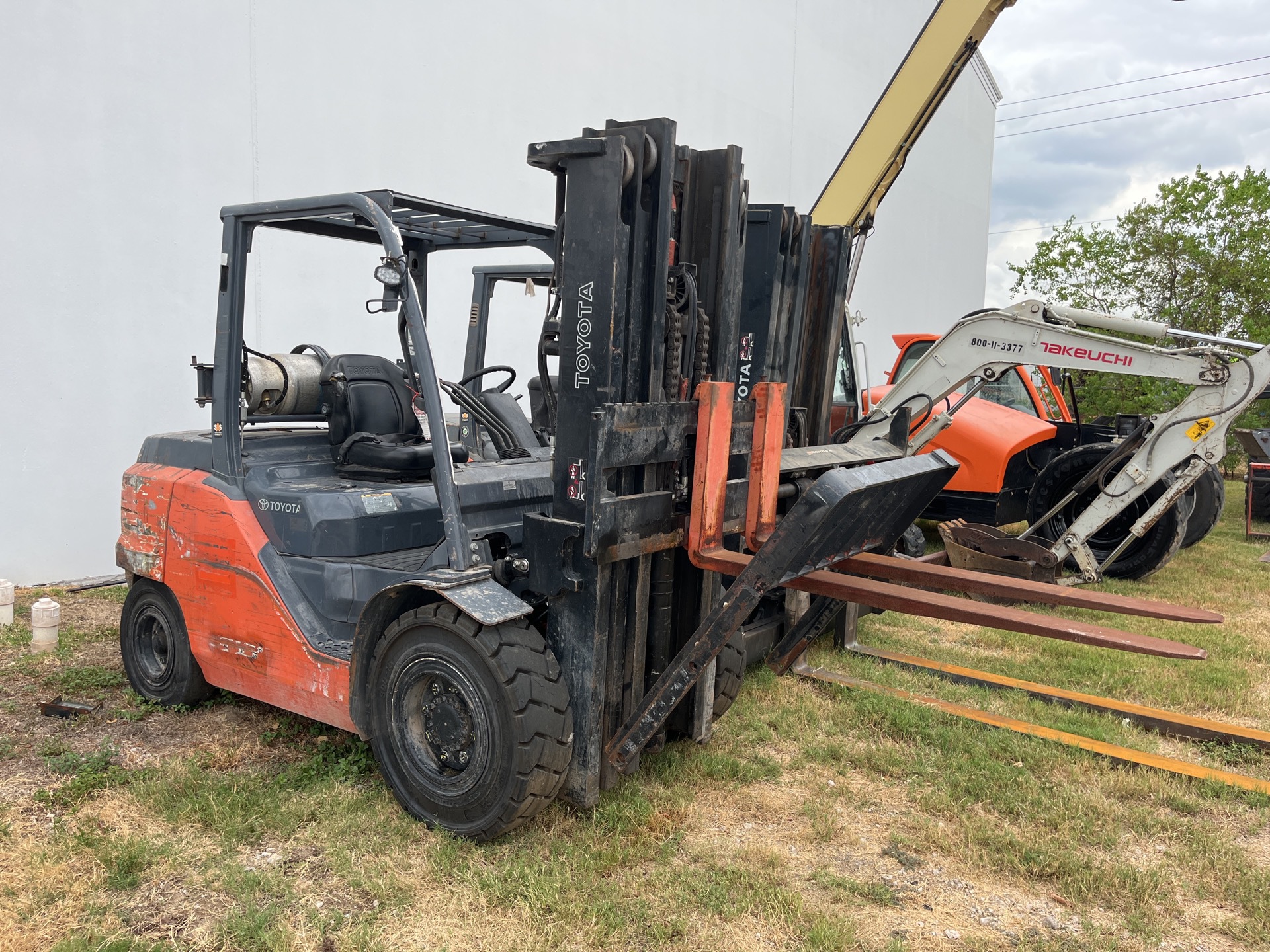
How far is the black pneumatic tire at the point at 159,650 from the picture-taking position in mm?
4797

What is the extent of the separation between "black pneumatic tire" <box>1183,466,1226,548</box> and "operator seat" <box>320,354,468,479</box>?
25.6 feet

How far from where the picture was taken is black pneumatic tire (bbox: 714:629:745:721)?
4484mm

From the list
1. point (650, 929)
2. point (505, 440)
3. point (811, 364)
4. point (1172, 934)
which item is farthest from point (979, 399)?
point (650, 929)

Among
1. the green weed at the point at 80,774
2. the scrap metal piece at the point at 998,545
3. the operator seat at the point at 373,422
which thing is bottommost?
the green weed at the point at 80,774

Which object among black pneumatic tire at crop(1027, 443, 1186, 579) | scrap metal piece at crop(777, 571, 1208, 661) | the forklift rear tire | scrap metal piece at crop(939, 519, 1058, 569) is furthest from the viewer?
black pneumatic tire at crop(1027, 443, 1186, 579)

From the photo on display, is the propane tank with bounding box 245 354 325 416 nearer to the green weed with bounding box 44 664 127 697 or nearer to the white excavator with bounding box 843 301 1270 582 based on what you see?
the green weed with bounding box 44 664 127 697

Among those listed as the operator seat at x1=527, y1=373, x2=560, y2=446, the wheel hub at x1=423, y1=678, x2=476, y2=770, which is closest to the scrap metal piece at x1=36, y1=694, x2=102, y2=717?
the wheel hub at x1=423, y1=678, x2=476, y2=770

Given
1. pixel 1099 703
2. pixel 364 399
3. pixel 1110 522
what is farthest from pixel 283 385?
pixel 1110 522

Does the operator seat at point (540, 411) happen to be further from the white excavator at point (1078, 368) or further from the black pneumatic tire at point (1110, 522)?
the black pneumatic tire at point (1110, 522)

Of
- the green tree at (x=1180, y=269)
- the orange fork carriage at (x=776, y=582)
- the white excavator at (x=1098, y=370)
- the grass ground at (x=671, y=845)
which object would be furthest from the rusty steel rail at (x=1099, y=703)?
the green tree at (x=1180, y=269)

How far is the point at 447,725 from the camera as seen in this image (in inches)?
144

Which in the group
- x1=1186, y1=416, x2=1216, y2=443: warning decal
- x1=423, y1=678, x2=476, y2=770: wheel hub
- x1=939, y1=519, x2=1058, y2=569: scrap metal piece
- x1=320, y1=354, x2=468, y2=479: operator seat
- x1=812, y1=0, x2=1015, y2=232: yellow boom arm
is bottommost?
x1=423, y1=678, x2=476, y2=770: wheel hub

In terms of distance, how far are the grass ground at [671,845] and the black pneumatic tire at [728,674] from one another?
22 cm

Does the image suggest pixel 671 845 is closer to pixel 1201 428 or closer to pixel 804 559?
pixel 804 559
